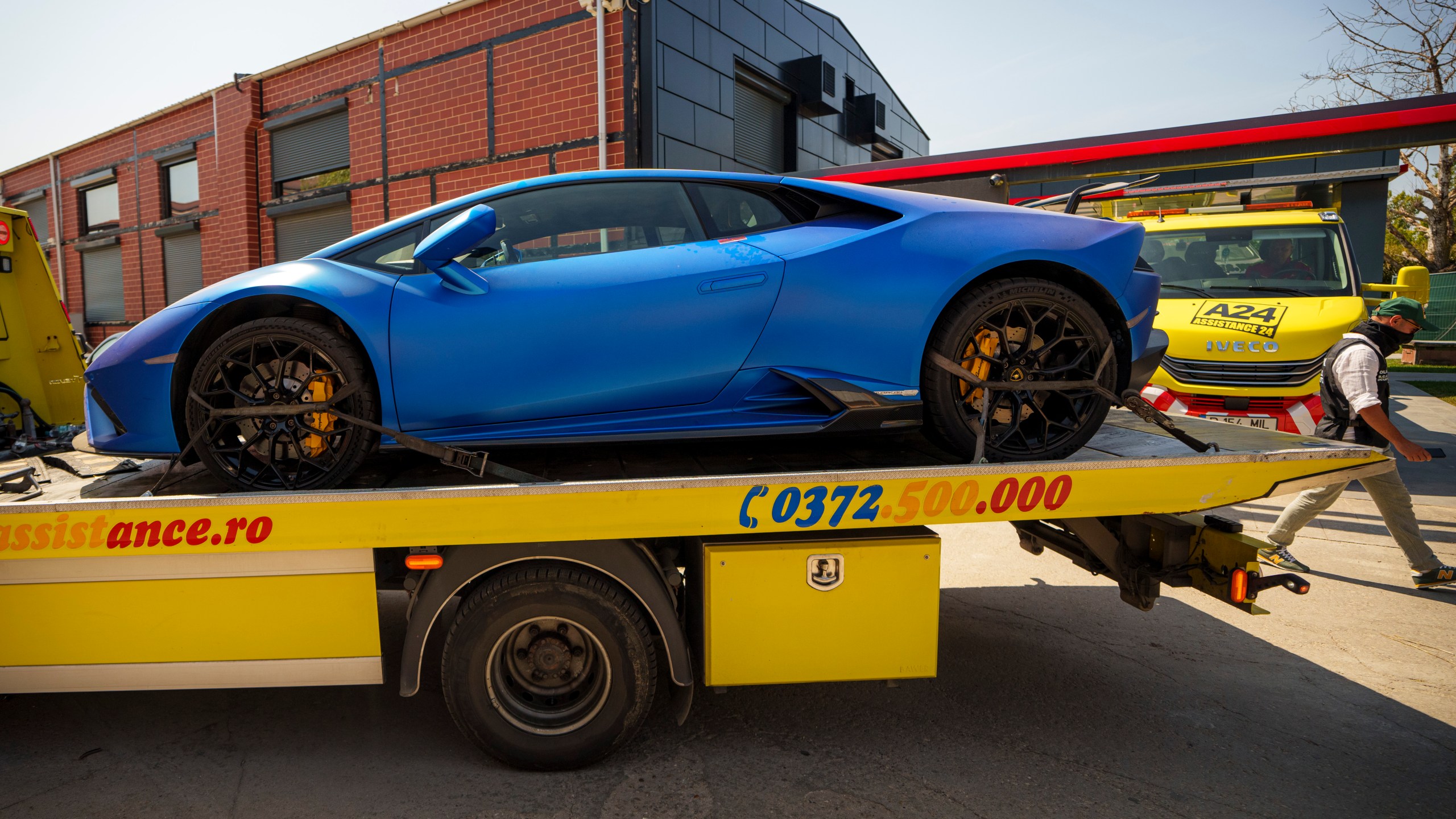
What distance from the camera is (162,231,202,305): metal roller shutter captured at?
1430 cm

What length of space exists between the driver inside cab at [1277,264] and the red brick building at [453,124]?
19.2 ft

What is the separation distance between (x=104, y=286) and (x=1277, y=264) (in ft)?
68.5

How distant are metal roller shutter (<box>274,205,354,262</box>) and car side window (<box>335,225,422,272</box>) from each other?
32.3 ft

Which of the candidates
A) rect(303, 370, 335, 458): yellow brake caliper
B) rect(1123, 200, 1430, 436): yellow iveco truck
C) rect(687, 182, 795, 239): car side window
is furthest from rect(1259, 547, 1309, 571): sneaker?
rect(303, 370, 335, 458): yellow brake caliper

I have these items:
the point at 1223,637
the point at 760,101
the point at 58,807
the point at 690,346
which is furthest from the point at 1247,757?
the point at 760,101

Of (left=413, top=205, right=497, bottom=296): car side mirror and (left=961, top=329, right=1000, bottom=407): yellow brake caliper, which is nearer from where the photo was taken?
(left=413, top=205, right=497, bottom=296): car side mirror

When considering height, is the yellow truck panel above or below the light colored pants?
above

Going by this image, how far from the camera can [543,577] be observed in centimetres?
259

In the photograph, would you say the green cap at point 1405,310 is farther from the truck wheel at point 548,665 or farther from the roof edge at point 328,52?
the roof edge at point 328,52

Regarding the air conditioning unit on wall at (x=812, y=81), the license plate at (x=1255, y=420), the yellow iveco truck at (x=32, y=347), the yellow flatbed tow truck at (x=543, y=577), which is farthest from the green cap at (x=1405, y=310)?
the air conditioning unit on wall at (x=812, y=81)

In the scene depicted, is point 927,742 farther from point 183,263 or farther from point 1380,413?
point 183,263

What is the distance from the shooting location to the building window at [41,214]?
61.4 ft

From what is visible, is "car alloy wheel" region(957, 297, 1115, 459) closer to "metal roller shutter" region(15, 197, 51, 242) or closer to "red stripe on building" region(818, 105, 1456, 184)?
"red stripe on building" region(818, 105, 1456, 184)

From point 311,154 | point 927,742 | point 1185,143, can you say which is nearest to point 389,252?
point 927,742
